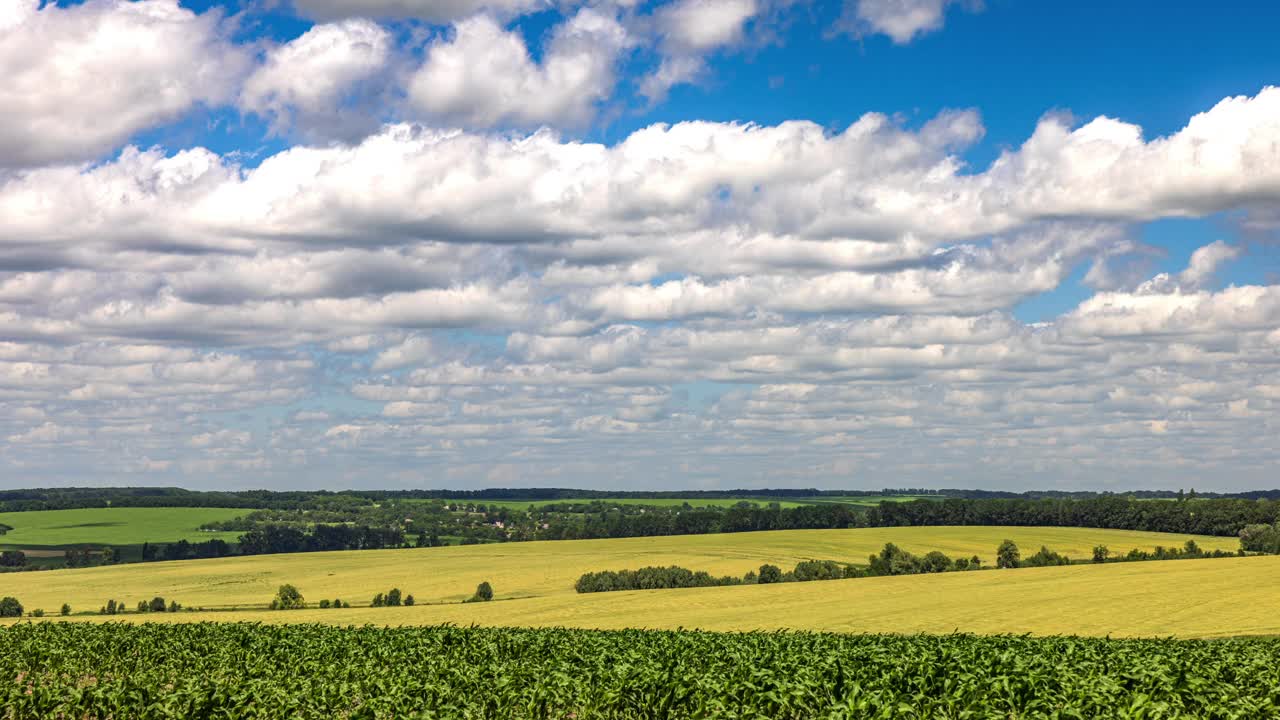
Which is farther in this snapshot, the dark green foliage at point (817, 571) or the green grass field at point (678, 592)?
Answer: the dark green foliage at point (817, 571)

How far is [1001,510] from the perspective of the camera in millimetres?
180750

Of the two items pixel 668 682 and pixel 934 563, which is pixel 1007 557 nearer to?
pixel 934 563

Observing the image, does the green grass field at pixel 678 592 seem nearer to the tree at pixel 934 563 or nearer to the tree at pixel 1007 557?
the tree at pixel 1007 557

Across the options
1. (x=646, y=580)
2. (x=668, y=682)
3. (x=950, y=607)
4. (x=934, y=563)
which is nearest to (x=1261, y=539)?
(x=934, y=563)

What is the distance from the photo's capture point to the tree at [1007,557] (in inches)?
4621

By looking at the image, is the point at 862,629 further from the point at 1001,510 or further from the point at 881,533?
the point at 1001,510

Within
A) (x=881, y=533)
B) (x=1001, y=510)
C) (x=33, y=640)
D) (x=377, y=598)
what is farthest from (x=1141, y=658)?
(x=1001, y=510)

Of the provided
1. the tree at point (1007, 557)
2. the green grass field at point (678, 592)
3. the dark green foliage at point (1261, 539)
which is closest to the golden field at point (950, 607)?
the green grass field at point (678, 592)

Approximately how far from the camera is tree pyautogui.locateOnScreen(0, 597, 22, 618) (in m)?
96.4

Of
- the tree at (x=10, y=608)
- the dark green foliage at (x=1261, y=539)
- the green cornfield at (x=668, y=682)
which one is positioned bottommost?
the tree at (x=10, y=608)

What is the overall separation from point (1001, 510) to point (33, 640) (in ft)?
538

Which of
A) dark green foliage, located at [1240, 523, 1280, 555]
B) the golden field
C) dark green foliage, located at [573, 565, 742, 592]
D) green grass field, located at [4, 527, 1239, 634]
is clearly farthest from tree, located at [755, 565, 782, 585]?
dark green foliage, located at [1240, 523, 1280, 555]

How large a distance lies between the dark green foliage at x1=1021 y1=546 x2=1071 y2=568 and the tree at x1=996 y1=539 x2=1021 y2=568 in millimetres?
951

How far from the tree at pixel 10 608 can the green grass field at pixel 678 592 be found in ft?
17.0
